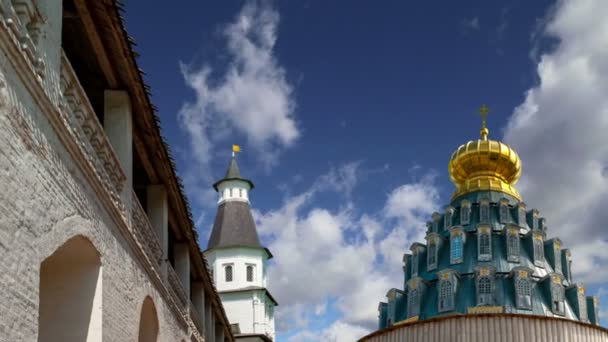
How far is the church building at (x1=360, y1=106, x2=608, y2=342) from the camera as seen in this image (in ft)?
117

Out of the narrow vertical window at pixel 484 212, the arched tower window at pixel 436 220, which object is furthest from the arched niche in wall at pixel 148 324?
the arched tower window at pixel 436 220

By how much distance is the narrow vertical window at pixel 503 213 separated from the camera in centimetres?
3944

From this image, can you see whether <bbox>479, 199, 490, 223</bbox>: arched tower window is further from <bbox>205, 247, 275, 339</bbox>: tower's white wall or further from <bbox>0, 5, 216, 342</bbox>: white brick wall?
<bbox>0, 5, 216, 342</bbox>: white brick wall

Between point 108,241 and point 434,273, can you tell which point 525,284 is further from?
point 108,241

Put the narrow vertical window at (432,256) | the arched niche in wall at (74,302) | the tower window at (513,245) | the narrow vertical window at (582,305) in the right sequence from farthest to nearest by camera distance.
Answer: the narrow vertical window at (432,256)
the tower window at (513,245)
the narrow vertical window at (582,305)
the arched niche in wall at (74,302)

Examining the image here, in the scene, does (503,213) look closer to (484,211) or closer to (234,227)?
(484,211)

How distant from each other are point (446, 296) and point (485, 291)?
1.74 m

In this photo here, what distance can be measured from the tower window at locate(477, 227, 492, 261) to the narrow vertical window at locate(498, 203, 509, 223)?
1448 mm

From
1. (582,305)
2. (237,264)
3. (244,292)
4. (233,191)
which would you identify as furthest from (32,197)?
(233,191)

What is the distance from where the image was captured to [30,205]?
18.7 ft

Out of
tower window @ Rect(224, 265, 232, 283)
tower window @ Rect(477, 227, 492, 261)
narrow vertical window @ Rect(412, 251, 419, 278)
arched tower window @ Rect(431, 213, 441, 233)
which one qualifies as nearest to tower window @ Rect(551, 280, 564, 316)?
tower window @ Rect(477, 227, 492, 261)

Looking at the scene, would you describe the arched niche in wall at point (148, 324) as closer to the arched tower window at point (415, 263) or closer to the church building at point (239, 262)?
the arched tower window at point (415, 263)

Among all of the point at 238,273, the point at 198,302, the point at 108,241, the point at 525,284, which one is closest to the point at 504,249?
the point at 525,284

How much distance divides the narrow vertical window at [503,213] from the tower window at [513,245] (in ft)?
3.72
